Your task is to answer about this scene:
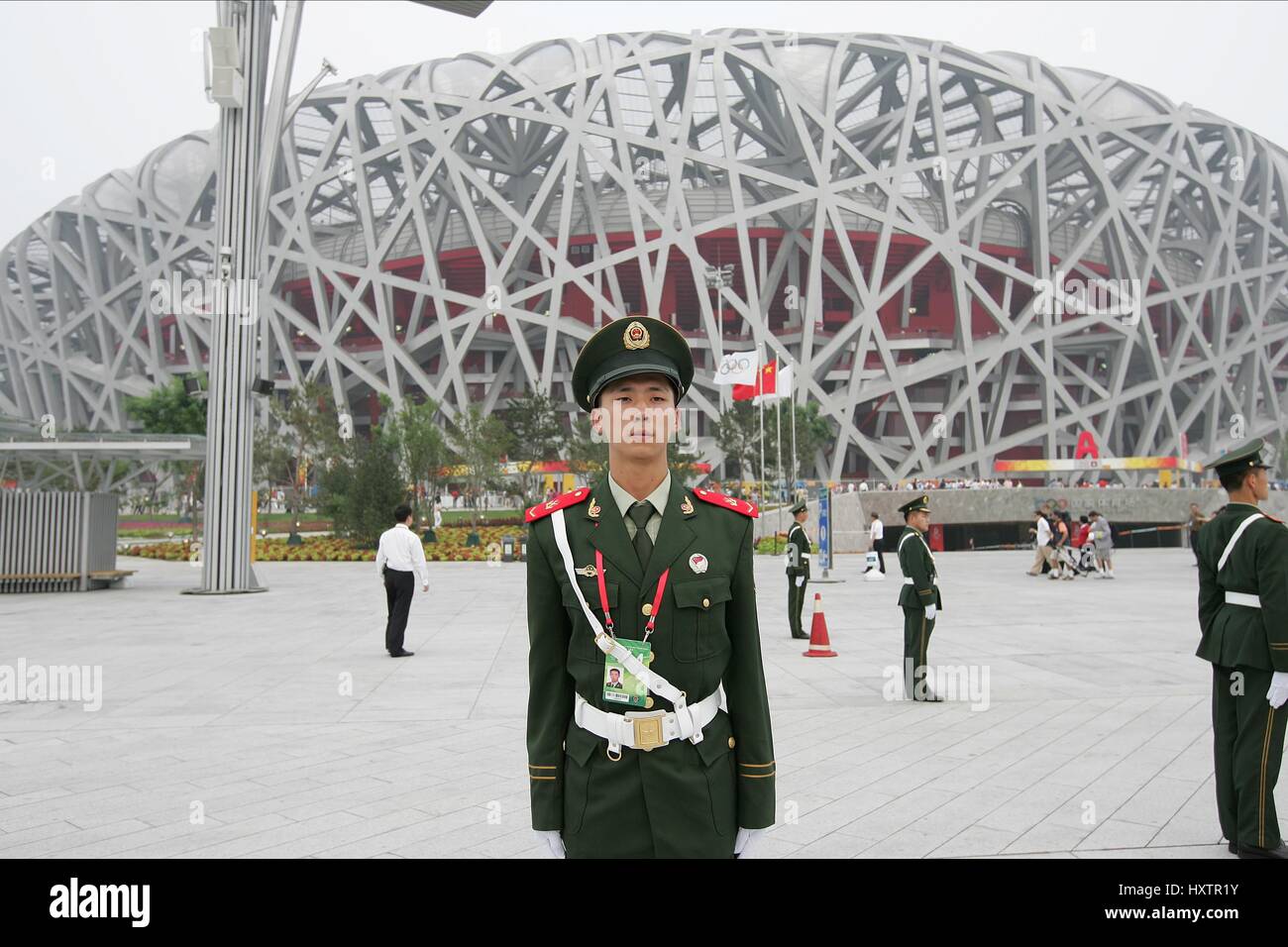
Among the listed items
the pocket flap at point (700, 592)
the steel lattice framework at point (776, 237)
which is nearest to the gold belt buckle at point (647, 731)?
the pocket flap at point (700, 592)

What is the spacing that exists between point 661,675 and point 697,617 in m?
0.18

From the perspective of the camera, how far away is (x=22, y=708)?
8219 millimetres

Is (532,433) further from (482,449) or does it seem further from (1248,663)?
(1248,663)

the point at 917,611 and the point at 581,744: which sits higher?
the point at 581,744

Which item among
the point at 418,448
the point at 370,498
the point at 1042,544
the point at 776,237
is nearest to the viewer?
the point at 1042,544

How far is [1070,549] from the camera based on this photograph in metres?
23.3

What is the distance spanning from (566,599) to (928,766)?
4.52 meters

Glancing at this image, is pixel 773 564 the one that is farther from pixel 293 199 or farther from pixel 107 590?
pixel 293 199

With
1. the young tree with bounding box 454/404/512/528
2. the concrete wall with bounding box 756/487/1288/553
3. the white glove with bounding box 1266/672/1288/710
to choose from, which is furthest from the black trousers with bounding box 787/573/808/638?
the young tree with bounding box 454/404/512/528

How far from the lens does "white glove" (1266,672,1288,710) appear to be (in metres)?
4.28

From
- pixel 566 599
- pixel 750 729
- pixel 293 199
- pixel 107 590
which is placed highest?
pixel 293 199

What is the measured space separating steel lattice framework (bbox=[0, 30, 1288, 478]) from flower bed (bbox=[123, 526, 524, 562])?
70.8 feet

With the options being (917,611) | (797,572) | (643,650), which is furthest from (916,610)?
(643,650)
